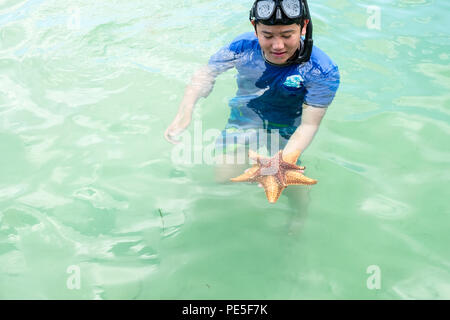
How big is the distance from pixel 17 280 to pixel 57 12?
5836mm

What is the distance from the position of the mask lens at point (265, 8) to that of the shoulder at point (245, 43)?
20.7 inches

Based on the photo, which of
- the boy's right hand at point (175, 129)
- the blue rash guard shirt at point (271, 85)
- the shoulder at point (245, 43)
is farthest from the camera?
the shoulder at point (245, 43)

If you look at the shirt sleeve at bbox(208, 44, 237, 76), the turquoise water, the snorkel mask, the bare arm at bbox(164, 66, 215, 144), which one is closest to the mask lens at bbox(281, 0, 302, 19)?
the snorkel mask

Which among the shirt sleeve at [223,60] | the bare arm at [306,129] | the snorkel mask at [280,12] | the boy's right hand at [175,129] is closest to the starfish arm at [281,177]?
the bare arm at [306,129]

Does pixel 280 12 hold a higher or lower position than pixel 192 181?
higher

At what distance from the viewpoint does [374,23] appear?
7.22m

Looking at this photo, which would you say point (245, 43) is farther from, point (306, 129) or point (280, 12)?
point (306, 129)

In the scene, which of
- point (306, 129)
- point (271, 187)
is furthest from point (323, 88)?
point (271, 187)

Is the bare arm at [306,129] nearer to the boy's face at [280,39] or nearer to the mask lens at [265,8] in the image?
the boy's face at [280,39]

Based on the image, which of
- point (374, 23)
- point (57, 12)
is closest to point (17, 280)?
point (57, 12)

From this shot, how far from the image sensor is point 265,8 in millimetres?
3391

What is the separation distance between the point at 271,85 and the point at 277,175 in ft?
3.65

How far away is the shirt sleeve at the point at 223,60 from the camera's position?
13.3 feet
